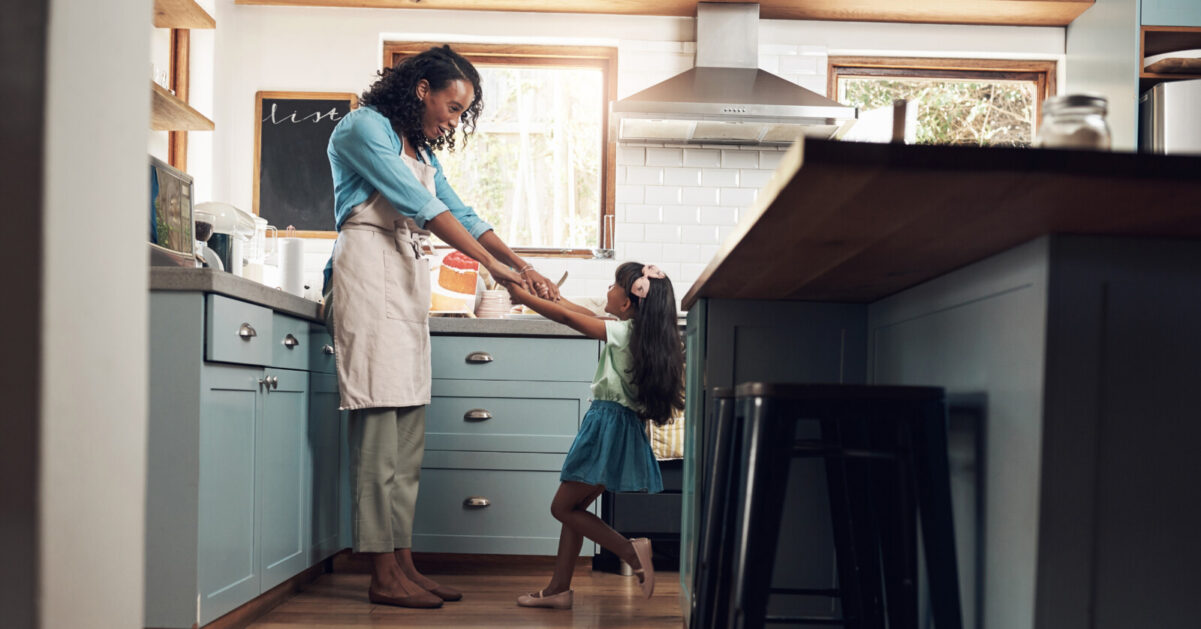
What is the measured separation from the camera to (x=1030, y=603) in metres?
1.09

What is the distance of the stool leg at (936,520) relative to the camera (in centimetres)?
121

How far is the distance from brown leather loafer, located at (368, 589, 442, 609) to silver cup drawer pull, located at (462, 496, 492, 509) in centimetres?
57

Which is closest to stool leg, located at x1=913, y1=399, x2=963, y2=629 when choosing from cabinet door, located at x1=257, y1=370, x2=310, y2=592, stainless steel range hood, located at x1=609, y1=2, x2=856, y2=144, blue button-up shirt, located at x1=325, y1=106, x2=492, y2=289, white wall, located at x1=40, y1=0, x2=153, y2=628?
white wall, located at x1=40, y1=0, x2=153, y2=628

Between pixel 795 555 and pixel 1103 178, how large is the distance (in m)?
1.16

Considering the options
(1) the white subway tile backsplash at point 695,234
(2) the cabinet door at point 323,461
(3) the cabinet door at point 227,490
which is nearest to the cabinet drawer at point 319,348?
(2) the cabinet door at point 323,461

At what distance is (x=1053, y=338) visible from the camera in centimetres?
109

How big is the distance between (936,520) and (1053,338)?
0.89 feet

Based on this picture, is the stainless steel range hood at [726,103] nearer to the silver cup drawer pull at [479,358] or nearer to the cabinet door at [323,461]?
the silver cup drawer pull at [479,358]

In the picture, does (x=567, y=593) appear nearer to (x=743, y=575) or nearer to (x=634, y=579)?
(x=634, y=579)

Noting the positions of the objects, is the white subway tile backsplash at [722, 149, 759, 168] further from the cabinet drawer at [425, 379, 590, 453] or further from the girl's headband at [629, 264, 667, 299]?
the girl's headband at [629, 264, 667, 299]

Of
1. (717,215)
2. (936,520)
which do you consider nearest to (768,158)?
(717,215)

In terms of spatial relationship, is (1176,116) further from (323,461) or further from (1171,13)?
(323,461)

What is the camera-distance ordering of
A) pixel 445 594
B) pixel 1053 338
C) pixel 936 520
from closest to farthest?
1. pixel 1053 338
2. pixel 936 520
3. pixel 445 594

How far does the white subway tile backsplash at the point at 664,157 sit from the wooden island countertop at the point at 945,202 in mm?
2577
